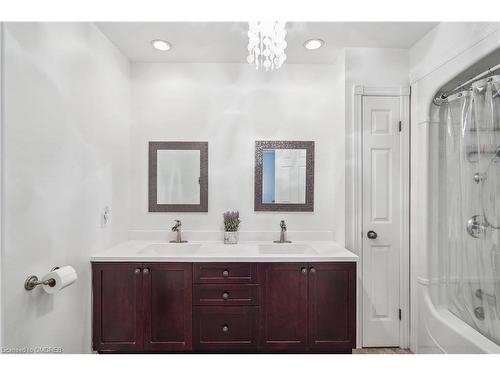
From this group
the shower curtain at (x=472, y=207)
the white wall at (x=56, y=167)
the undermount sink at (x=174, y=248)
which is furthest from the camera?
the undermount sink at (x=174, y=248)

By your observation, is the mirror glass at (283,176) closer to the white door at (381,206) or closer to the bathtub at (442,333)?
the white door at (381,206)

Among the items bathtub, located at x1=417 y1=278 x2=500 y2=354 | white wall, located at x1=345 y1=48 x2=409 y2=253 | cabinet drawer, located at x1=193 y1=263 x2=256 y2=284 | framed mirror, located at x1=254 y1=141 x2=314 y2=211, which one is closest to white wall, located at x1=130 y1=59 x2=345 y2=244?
framed mirror, located at x1=254 y1=141 x2=314 y2=211

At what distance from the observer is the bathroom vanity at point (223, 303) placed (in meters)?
1.87

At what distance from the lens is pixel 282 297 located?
1.88 m

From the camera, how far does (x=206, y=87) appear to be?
2.43 m

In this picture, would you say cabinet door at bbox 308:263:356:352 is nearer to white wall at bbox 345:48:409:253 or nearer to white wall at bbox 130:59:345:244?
white wall at bbox 345:48:409:253

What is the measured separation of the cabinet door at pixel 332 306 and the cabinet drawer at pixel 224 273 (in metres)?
0.41

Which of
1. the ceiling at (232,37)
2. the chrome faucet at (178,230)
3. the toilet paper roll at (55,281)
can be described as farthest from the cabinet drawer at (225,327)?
the ceiling at (232,37)

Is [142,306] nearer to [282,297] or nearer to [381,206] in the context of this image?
[282,297]

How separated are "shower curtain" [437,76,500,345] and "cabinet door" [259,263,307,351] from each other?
37.2 inches

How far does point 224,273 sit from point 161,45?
5.68 ft

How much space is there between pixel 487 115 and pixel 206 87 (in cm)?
194

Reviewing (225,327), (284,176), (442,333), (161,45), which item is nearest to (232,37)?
(161,45)

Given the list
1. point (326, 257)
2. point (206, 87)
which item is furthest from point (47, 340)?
point (206, 87)
